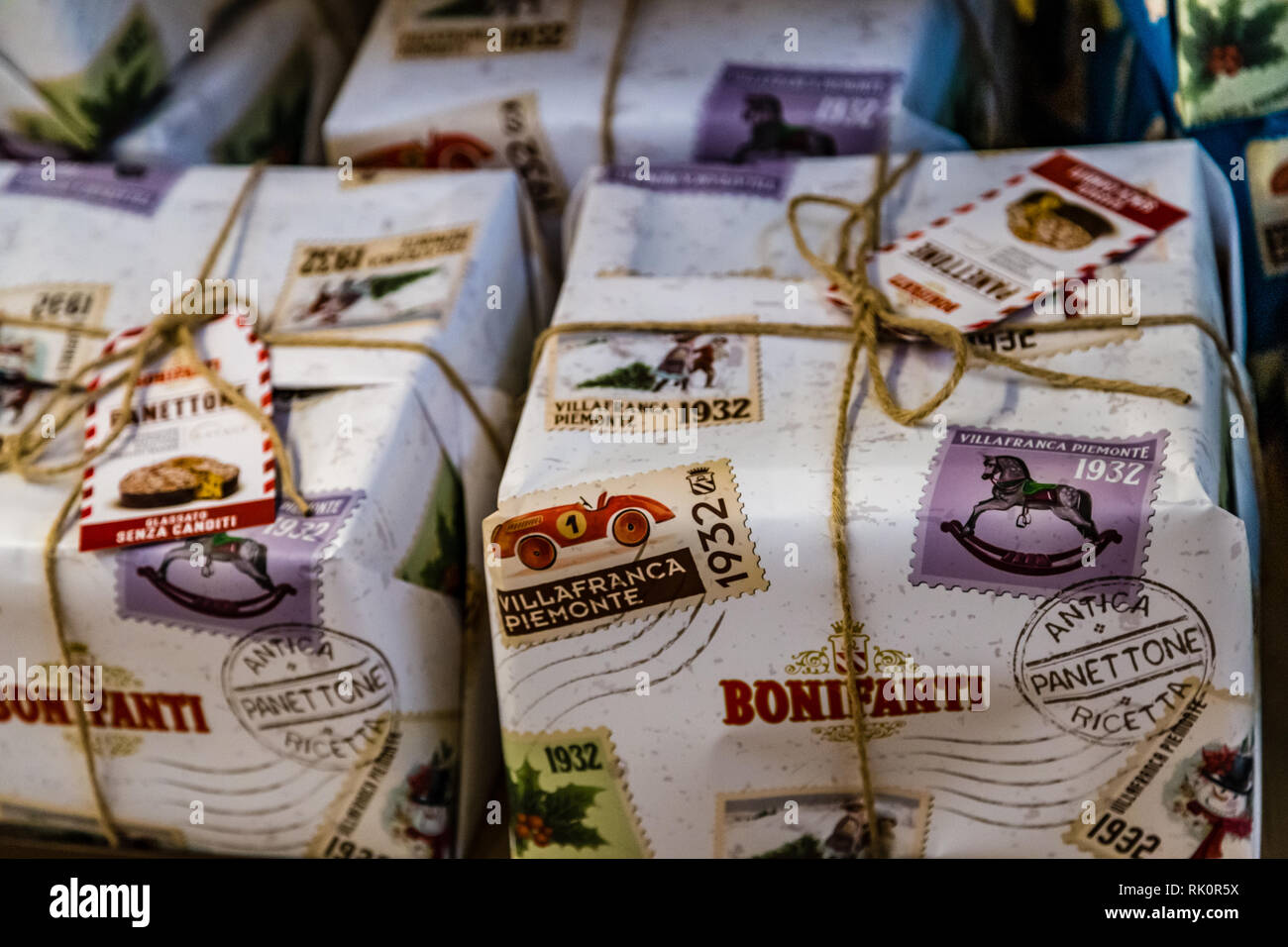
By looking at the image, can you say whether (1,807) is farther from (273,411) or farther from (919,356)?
(919,356)

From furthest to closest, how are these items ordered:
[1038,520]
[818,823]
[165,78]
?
[165,78] → [818,823] → [1038,520]

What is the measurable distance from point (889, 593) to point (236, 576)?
446 millimetres

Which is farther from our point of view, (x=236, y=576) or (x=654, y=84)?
(x=654, y=84)

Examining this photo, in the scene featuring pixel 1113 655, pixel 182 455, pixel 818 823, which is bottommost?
pixel 818 823

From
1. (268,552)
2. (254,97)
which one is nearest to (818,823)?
(268,552)

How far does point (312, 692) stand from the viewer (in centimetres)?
97

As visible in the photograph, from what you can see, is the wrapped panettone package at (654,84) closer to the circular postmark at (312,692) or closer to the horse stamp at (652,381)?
the horse stamp at (652,381)

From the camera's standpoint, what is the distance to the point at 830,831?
967 mm

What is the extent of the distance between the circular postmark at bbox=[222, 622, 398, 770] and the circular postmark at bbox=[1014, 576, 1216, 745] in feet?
1.47

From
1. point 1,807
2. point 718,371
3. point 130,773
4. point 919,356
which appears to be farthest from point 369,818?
point 919,356

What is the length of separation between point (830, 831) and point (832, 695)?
0.12m

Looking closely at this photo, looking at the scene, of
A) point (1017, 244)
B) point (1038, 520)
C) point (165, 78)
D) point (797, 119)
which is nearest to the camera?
point (1038, 520)

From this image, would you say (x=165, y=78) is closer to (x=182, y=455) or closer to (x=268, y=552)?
(x=182, y=455)

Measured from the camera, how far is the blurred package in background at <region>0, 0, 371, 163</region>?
1.31 metres
